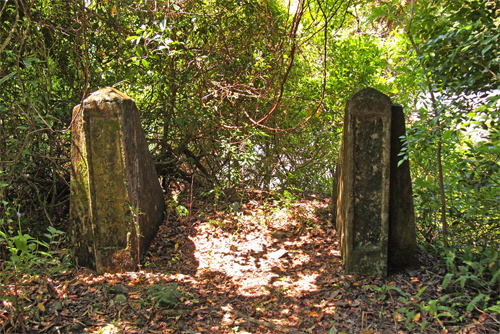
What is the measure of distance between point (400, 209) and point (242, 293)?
1817 millimetres

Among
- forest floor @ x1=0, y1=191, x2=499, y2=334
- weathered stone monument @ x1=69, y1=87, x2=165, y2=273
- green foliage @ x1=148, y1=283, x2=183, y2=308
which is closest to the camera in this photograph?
forest floor @ x1=0, y1=191, x2=499, y2=334

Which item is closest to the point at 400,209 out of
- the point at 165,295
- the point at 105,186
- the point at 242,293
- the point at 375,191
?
the point at 375,191

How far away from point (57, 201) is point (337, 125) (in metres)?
4.31

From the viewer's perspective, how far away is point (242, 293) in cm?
389

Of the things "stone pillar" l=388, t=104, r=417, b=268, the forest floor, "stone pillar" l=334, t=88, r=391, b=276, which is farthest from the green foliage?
"stone pillar" l=388, t=104, r=417, b=268

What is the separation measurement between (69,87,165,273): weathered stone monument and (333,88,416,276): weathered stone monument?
222cm

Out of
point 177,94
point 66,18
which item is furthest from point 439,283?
point 66,18

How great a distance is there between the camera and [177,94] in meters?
5.93

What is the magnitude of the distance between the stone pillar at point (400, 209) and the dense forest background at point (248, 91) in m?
0.15

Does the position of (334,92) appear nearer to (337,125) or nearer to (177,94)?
(337,125)

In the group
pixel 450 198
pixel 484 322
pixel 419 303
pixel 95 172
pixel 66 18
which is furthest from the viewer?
pixel 66 18

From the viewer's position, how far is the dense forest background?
367 centimetres

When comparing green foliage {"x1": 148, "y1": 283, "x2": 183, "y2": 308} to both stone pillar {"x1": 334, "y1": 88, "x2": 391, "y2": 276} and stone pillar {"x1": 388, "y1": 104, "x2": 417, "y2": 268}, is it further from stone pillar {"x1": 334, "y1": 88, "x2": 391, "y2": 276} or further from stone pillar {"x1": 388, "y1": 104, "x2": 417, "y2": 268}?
stone pillar {"x1": 388, "y1": 104, "x2": 417, "y2": 268}

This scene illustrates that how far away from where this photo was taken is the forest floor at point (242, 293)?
320 centimetres
